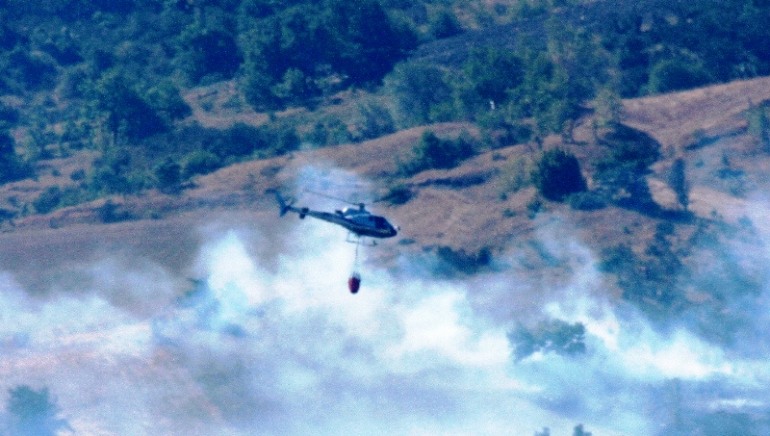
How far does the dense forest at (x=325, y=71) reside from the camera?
94938mm

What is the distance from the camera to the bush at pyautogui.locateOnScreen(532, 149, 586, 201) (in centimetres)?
8062

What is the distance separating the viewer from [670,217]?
7744 cm

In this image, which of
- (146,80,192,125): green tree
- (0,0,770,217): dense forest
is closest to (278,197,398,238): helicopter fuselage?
(0,0,770,217): dense forest

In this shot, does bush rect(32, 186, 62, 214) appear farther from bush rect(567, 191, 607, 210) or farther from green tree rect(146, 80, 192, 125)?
bush rect(567, 191, 607, 210)

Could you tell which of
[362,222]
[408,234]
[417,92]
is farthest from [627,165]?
[362,222]

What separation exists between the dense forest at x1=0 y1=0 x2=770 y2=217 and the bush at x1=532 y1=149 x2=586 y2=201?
0.44m

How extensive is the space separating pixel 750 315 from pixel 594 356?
10.2m

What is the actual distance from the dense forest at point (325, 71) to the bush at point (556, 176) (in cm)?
44

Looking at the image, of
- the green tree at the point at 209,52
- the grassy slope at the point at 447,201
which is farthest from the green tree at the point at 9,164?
the green tree at the point at 209,52

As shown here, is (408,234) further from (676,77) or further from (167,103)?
(167,103)

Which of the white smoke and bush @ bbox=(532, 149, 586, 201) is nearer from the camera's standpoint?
the white smoke

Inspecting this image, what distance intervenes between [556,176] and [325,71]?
44.6 m

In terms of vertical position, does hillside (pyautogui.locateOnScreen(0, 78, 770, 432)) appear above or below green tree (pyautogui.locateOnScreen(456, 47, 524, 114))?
below

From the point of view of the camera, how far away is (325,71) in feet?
392
